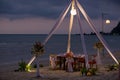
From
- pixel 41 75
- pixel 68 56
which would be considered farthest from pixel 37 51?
pixel 68 56

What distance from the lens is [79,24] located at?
1783 centimetres

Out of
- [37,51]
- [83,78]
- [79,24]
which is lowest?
[83,78]

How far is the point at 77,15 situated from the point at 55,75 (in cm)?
336

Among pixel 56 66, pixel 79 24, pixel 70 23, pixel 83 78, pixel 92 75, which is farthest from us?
pixel 70 23

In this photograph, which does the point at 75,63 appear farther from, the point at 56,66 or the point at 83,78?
the point at 83,78

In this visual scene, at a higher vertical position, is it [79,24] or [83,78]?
[79,24]

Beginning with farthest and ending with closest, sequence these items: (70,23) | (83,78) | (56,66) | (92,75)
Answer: (70,23), (56,66), (92,75), (83,78)

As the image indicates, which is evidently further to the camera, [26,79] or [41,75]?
[41,75]

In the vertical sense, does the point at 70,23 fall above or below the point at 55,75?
above

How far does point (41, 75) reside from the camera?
16.2 meters

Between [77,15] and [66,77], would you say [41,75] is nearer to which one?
A: [66,77]

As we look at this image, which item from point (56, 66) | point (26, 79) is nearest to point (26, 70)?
point (56, 66)

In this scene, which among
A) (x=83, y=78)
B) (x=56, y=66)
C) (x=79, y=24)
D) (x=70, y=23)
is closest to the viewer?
(x=83, y=78)

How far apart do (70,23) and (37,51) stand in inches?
175
